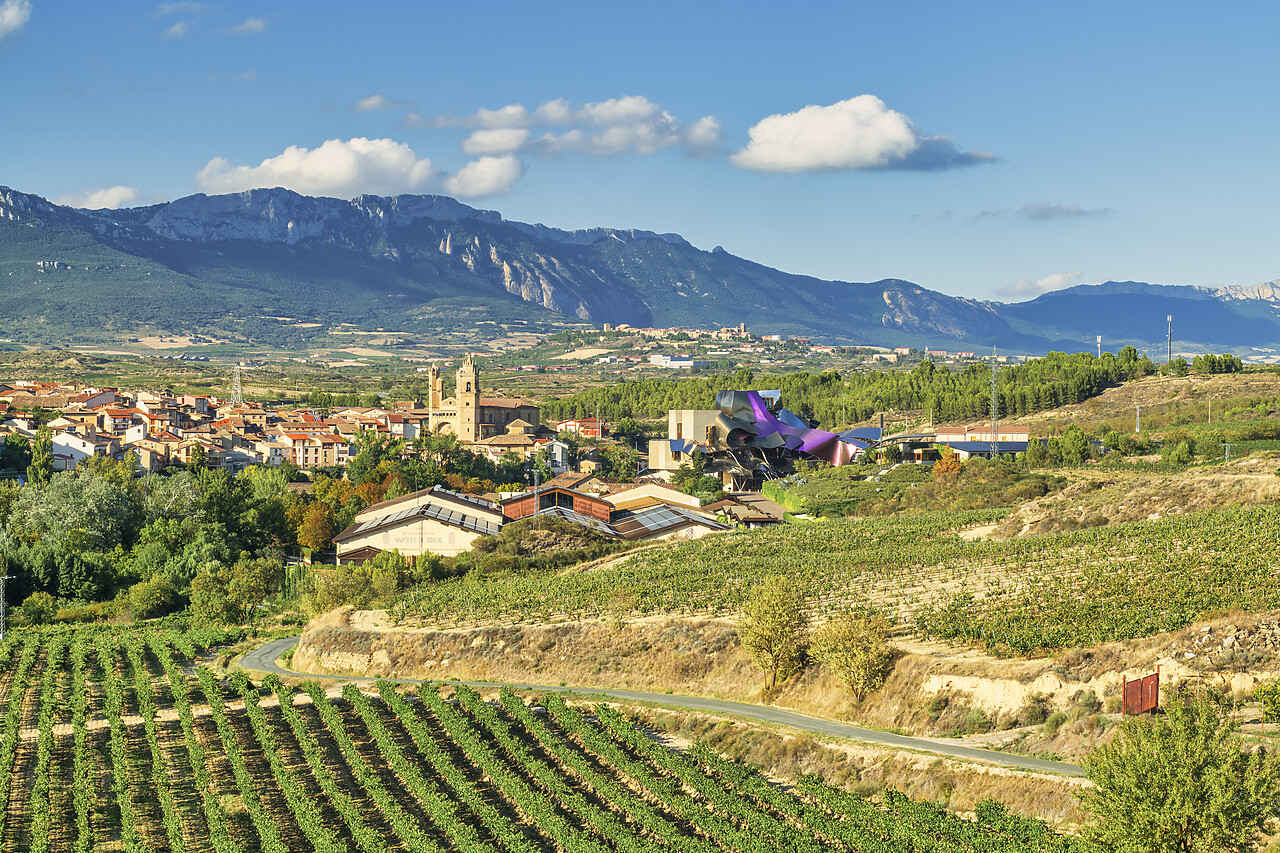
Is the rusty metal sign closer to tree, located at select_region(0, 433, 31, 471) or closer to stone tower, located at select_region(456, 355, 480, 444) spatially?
tree, located at select_region(0, 433, 31, 471)

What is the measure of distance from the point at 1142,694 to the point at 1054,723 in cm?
207

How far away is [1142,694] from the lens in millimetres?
28172

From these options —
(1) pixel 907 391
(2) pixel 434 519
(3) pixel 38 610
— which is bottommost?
(3) pixel 38 610

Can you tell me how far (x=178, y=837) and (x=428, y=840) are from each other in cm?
508

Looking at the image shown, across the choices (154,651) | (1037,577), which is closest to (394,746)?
(154,651)

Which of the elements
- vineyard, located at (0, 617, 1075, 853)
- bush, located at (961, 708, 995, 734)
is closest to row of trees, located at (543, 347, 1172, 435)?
bush, located at (961, 708, 995, 734)

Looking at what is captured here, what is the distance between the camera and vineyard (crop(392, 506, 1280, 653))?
34969mm

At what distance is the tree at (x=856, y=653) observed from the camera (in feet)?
106

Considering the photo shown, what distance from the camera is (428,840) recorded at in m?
24.0

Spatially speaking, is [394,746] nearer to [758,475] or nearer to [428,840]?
[428,840]

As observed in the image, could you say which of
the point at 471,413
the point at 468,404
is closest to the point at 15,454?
the point at 471,413

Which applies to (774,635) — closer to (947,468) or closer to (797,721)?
(797,721)

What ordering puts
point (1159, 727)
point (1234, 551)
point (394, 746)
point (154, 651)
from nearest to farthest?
point (1159, 727), point (394, 746), point (1234, 551), point (154, 651)

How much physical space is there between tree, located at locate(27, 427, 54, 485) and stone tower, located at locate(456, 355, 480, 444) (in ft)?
139
